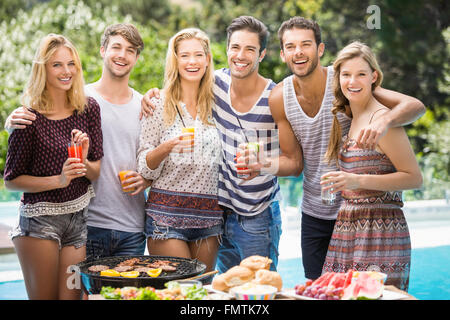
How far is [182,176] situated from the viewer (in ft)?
10.9

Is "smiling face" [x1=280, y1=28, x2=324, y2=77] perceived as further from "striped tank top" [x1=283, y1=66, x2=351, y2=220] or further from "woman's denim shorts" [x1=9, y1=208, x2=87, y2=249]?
"woman's denim shorts" [x1=9, y1=208, x2=87, y2=249]

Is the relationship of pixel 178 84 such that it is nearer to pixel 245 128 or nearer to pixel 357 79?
pixel 245 128

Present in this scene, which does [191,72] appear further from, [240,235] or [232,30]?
[240,235]

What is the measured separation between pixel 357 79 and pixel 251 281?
4.14 feet

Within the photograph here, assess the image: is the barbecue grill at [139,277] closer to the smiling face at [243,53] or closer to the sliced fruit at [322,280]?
the sliced fruit at [322,280]

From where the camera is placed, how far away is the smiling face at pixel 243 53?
3389 mm

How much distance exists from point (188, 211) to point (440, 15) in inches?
554

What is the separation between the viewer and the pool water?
670cm

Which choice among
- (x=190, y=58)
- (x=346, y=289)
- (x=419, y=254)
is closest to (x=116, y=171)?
(x=190, y=58)

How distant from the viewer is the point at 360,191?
3068 mm

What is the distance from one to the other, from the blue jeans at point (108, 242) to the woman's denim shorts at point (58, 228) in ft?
0.54

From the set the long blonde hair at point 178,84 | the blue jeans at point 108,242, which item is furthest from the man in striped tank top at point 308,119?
the blue jeans at point 108,242

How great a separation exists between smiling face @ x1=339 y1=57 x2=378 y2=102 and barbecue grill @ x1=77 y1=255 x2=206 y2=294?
1.21 m

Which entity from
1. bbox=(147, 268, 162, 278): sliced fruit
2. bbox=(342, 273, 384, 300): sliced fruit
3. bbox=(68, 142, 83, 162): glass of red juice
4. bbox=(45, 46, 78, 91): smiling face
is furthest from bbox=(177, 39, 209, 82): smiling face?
bbox=(342, 273, 384, 300): sliced fruit
